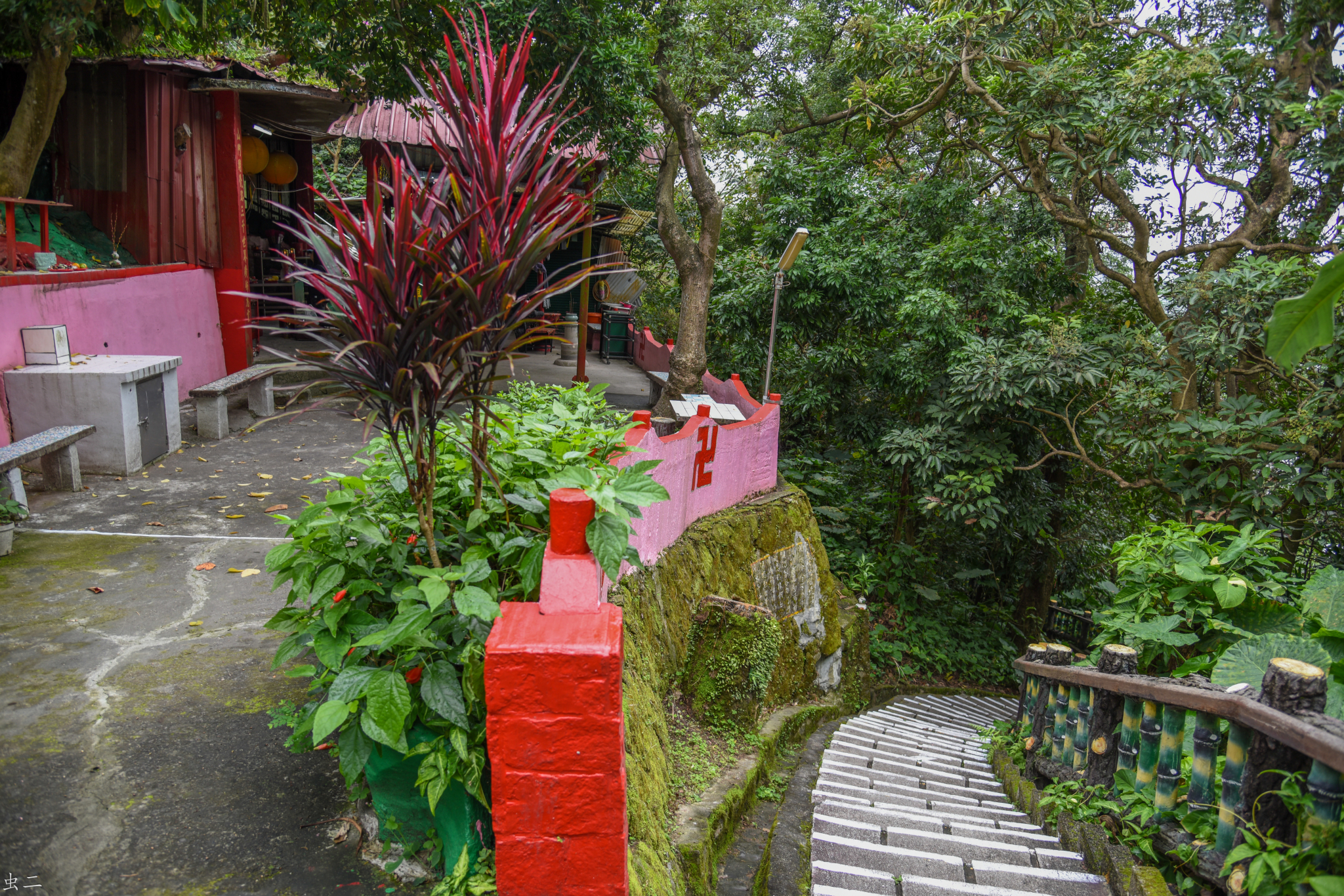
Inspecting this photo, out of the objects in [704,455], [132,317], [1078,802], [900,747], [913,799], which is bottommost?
[900,747]

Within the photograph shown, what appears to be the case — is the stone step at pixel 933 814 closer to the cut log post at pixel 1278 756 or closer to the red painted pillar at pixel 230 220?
the cut log post at pixel 1278 756

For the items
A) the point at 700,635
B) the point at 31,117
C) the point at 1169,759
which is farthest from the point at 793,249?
the point at 31,117

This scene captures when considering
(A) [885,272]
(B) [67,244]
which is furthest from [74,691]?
(A) [885,272]

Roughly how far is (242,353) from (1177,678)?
38.2 ft

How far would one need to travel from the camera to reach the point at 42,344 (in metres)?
7.41

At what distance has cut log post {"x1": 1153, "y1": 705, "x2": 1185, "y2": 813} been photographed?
10.1 ft

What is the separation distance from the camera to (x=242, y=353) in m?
11.6

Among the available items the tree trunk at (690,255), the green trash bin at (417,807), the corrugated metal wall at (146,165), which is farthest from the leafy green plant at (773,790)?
the corrugated metal wall at (146,165)

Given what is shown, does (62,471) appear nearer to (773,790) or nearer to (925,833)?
(773,790)

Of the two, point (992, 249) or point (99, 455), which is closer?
point (99, 455)

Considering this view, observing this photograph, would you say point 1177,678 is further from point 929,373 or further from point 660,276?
point 660,276

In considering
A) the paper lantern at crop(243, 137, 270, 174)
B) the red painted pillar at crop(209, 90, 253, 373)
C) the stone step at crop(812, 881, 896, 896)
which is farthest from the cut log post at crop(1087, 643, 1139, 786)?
the paper lantern at crop(243, 137, 270, 174)

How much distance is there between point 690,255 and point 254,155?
6.83m

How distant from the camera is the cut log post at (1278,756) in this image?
2303 mm
